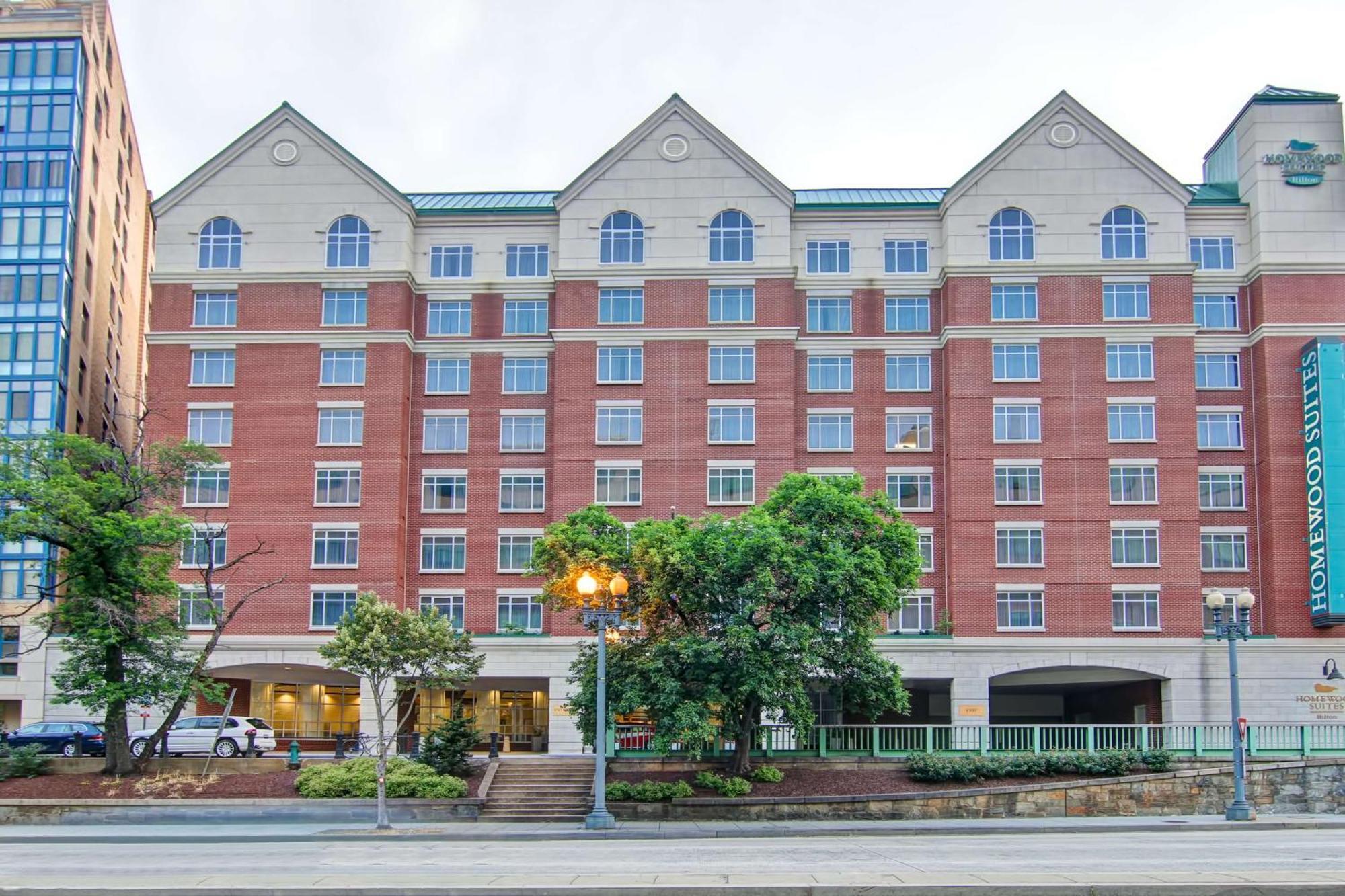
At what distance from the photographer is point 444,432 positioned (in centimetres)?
5438

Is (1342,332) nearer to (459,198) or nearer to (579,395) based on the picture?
(579,395)

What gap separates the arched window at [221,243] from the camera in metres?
54.1

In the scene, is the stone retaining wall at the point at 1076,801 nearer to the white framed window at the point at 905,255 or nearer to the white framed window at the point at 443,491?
the white framed window at the point at 443,491

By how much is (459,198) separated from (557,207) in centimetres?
720

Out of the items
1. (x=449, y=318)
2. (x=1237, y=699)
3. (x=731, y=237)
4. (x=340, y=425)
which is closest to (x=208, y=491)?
(x=340, y=425)

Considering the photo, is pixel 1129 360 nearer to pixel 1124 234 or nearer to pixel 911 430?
pixel 1124 234

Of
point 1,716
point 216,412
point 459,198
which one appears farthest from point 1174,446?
point 1,716

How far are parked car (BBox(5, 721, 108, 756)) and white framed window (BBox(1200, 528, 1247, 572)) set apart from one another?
126 ft

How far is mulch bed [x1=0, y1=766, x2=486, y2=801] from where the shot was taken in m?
36.3

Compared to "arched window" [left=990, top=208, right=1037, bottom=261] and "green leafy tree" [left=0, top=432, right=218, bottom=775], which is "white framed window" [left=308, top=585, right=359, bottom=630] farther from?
"arched window" [left=990, top=208, right=1037, bottom=261]

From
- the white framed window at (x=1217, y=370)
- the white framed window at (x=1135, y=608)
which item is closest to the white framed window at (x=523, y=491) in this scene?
the white framed window at (x=1135, y=608)

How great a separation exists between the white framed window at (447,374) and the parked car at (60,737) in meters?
17.2

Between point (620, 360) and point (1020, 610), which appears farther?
point (620, 360)

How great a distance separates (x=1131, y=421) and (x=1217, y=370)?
4465mm
